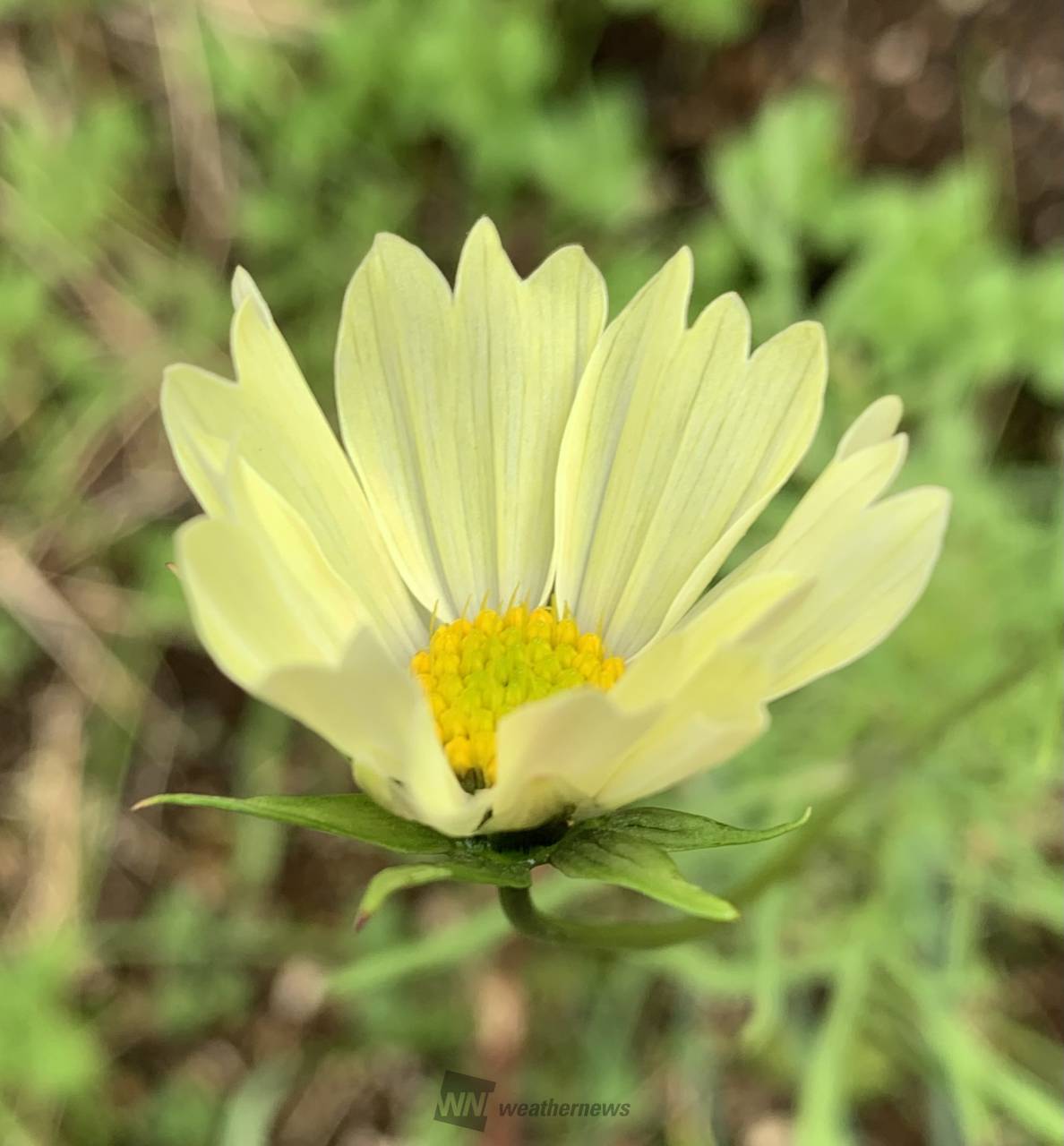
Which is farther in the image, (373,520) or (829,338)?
(829,338)

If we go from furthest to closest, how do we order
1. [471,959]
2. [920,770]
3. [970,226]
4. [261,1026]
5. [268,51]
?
[268,51] → [261,1026] → [471,959] → [970,226] → [920,770]

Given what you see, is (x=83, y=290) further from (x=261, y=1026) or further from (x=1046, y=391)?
(x=1046, y=391)

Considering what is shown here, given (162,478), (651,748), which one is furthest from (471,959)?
(651,748)

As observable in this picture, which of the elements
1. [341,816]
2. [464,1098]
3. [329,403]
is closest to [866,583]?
[341,816]

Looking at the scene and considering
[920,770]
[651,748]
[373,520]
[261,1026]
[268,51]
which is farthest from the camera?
[268,51]

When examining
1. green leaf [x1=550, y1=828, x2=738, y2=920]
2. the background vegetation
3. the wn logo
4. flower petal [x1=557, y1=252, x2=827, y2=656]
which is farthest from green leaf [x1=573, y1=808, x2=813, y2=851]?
the background vegetation

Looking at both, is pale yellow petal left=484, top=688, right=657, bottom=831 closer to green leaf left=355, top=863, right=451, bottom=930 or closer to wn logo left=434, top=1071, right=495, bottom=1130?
green leaf left=355, top=863, right=451, bottom=930
